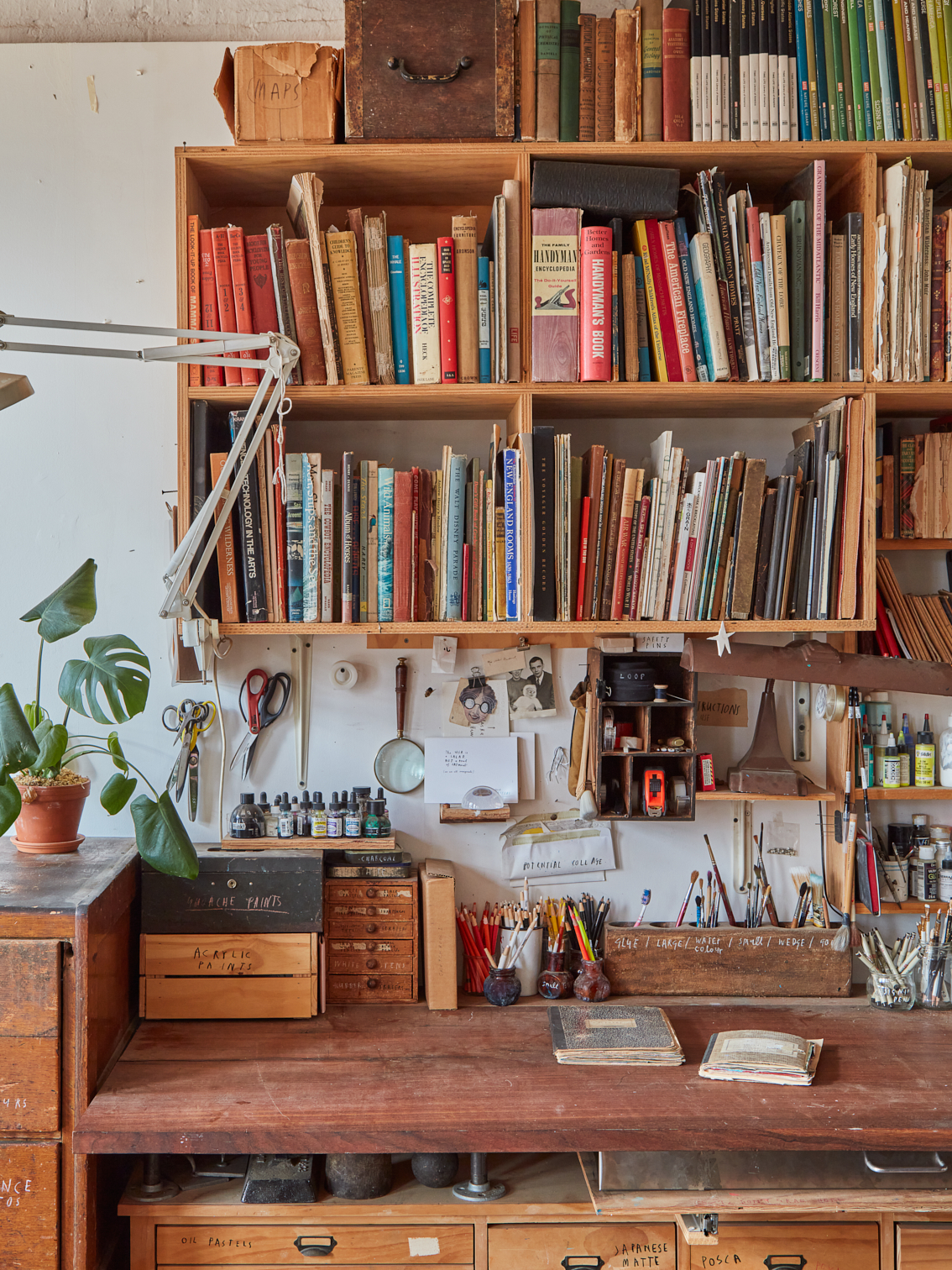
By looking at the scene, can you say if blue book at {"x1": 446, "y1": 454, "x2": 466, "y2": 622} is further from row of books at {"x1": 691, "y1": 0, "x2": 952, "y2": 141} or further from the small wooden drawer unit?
row of books at {"x1": 691, "y1": 0, "x2": 952, "y2": 141}

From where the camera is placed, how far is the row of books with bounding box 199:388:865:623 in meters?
1.90

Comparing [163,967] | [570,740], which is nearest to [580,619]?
[570,740]

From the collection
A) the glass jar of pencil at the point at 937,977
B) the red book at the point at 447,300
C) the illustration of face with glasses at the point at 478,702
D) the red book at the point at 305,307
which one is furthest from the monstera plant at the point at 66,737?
the glass jar of pencil at the point at 937,977

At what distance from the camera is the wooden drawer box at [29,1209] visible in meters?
1.60

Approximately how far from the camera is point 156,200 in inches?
Result: 85.7

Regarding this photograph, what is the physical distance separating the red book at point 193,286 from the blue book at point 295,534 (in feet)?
0.79

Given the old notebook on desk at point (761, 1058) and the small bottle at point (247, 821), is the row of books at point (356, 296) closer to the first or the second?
the small bottle at point (247, 821)

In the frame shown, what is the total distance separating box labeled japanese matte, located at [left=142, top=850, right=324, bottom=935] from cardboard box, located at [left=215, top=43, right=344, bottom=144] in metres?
1.48

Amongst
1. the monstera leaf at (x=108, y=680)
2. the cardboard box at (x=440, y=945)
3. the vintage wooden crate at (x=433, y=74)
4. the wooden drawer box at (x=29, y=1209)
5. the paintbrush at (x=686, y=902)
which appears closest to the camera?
the wooden drawer box at (x=29, y=1209)

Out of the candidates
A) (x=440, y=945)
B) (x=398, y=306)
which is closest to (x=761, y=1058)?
(x=440, y=945)

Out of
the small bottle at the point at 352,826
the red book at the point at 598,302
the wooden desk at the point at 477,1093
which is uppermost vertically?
the red book at the point at 598,302

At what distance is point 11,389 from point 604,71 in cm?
131

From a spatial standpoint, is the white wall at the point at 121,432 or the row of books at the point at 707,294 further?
the white wall at the point at 121,432

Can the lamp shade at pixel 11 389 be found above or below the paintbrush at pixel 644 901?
above
